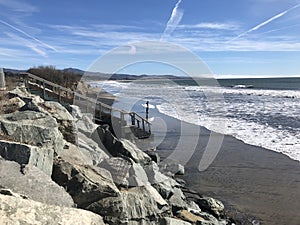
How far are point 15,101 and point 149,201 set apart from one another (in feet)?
18.6

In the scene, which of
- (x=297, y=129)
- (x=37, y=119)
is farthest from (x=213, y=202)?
(x=297, y=129)

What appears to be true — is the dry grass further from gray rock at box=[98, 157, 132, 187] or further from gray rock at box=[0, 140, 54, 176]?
gray rock at box=[0, 140, 54, 176]

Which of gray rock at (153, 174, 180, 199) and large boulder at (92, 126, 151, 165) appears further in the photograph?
large boulder at (92, 126, 151, 165)

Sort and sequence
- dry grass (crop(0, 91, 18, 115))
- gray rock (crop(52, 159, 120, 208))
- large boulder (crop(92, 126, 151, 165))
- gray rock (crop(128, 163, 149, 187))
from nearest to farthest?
gray rock (crop(52, 159, 120, 208)) → gray rock (crop(128, 163, 149, 187)) → dry grass (crop(0, 91, 18, 115)) → large boulder (crop(92, 126, 151, 165))

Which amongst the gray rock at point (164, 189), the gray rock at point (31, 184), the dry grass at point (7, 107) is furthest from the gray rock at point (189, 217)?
the dry grass at point (7, 107)

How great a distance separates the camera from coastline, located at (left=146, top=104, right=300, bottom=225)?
8.62m

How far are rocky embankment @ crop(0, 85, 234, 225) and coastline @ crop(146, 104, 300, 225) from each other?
3.05ft

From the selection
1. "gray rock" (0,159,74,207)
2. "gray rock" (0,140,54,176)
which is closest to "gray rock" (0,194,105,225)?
"gray rock" (0,159,74,207)

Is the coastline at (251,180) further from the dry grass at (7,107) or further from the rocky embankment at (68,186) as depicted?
the dry grass at (7,107)

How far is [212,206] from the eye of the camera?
28.1 feet

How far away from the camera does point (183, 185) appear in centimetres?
1055

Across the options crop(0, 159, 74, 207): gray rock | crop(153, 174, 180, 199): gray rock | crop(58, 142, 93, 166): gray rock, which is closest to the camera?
crop(0, 159, 74, 207): gray rock

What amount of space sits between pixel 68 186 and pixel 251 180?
7.24m

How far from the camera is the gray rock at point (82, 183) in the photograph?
548 cm
